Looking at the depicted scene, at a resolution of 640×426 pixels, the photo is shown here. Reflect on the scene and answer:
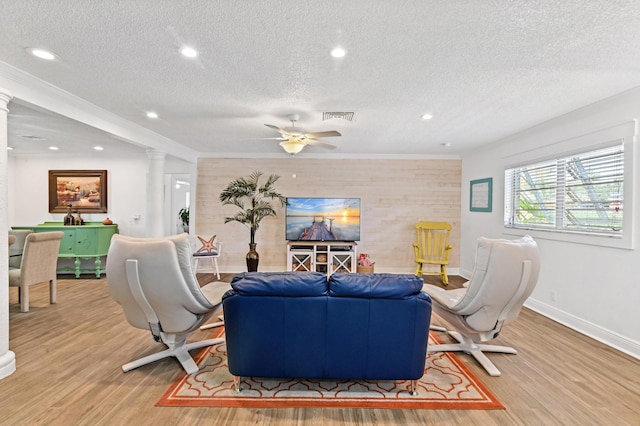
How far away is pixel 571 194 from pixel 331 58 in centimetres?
338

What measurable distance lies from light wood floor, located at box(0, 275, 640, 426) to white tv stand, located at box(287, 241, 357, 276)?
2624mm

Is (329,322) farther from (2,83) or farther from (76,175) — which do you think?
(76,175)

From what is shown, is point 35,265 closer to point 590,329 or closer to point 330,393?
point 330,393

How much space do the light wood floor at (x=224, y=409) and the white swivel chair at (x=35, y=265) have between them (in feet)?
2.05

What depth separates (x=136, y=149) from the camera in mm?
5801

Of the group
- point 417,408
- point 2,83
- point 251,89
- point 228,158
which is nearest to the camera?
point 417,408

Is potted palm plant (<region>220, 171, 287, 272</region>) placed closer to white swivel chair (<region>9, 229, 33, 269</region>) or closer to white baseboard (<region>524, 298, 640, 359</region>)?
white swivel chair (<region>9, 229, 33, 269</region>)

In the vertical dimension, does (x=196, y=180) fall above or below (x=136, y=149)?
below

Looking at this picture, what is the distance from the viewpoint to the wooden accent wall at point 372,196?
6324 millimetres

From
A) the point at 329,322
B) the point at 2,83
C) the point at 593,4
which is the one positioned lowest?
the point at 329,322

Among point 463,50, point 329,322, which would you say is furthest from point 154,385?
point 463,50

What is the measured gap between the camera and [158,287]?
2354 mm

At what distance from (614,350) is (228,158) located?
6.27 metres

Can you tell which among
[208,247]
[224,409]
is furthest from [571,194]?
[208,247]
